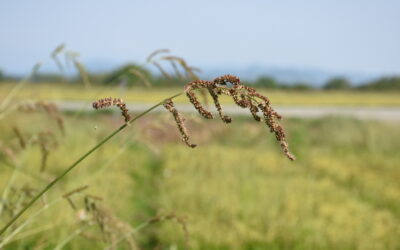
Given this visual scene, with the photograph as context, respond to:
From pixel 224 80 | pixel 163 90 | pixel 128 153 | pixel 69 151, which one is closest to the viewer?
pixel 224 80

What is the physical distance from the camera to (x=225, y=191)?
6.52 metres

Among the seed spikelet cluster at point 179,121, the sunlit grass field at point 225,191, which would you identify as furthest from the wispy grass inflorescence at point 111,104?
the sunlit grass field at point 225,191

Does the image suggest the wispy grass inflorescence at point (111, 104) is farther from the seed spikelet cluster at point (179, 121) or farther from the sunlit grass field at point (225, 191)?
the sunlit grass field at point (225, 191)

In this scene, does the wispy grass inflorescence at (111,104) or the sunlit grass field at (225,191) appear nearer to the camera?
the wispy grass inflorescence at (111,104)

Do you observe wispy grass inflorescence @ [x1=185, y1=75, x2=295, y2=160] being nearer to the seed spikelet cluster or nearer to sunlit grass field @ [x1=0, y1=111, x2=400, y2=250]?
the seed spikelet cluster

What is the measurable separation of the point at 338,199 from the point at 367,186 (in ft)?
3.96

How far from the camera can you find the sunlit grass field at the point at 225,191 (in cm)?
464

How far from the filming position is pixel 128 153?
10.1 m

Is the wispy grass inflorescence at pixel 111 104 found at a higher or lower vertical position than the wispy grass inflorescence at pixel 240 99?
higher

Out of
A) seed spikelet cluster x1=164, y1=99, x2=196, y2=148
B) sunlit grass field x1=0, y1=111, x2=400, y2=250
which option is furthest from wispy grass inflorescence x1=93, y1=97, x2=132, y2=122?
sunlit grass field x1=0, y1=111, x2=400, y2=250

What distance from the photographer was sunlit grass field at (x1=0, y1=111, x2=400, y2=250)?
4.64 meters

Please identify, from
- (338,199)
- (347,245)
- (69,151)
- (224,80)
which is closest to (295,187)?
(338,199)

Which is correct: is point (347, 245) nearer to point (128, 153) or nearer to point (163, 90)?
point (128, 153)

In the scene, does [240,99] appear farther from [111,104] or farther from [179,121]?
[111,104]
